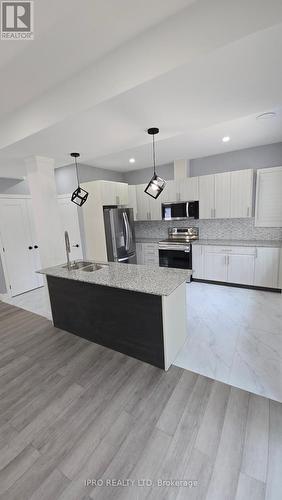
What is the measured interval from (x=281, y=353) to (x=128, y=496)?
1.99 metres

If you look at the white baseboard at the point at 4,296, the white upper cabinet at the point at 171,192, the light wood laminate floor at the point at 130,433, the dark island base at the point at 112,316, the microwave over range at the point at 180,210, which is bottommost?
the light wood laminate floor at the point at 130,433

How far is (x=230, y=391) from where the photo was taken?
1905 millimetres

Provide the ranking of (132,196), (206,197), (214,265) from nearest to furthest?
(214,265), (206,197), (132,196)

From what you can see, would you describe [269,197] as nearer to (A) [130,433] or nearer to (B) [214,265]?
(B) [214,265]

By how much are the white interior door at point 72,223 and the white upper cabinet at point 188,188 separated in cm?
238

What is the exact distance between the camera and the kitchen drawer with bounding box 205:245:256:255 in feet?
12.9

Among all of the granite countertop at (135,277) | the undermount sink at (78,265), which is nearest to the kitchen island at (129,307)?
the granite countertop at (135,277)

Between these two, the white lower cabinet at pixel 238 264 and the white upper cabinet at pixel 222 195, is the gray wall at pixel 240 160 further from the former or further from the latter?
the white lower cabinet at pixel 238 264

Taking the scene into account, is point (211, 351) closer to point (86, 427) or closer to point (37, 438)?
point (86, 427)

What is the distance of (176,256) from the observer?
15.3ft

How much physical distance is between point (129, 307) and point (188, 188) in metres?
3.25

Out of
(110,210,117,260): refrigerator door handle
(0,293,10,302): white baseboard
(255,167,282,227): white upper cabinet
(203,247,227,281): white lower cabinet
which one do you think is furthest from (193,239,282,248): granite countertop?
(0,293,10,302): white baseboard

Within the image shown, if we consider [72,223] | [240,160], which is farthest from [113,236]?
[240,160]

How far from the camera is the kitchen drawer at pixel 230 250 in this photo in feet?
12.9
